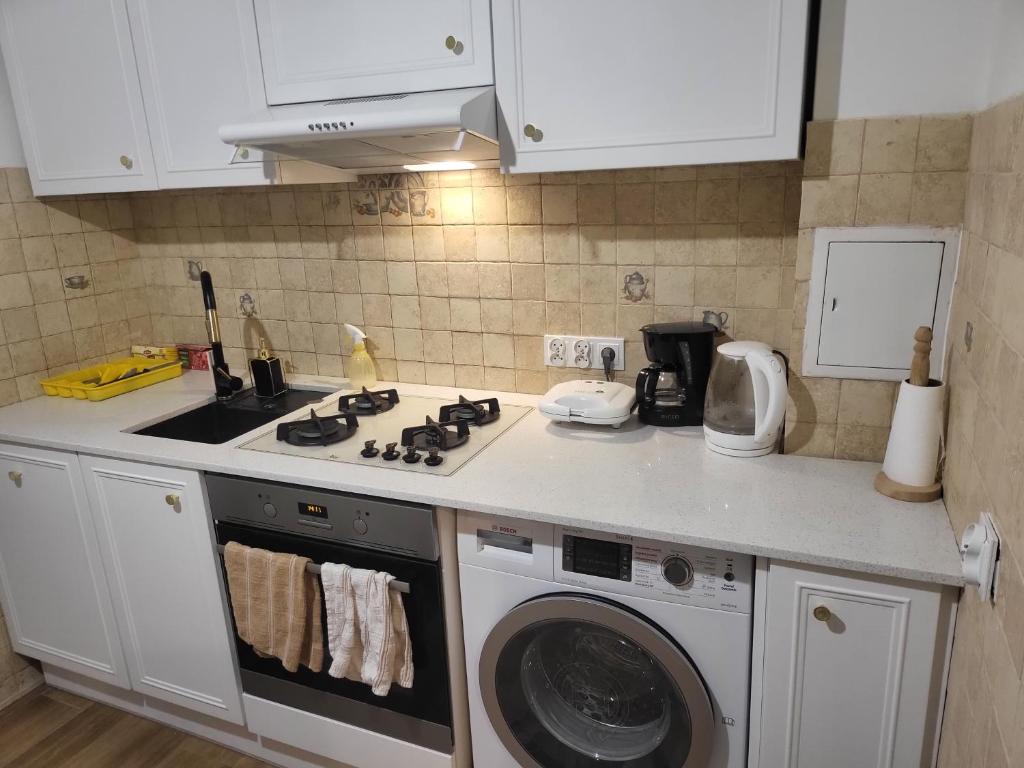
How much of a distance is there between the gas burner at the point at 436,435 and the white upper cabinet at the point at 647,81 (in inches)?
25.1

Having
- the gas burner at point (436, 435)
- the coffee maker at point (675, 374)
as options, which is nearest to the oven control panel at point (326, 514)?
the gas burner at point (436, 435)

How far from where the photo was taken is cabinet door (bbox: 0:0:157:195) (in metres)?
1.91

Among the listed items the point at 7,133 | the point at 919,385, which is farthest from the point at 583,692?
the point at 7,133

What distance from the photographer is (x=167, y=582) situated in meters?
1.91

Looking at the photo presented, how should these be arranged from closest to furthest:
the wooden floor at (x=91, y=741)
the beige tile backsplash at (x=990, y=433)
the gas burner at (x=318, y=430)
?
the beige tile backsplash at (x=990, y=433) < the gas burner at (x=318, y=430) < the wooden floor at (x=91, y=741)

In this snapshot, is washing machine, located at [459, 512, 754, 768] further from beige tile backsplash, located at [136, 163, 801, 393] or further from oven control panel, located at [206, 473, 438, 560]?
beige tile backsplash, located at [136, 163, 801, 393]

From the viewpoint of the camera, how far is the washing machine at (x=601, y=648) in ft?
4.50

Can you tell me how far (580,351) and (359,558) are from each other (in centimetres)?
81

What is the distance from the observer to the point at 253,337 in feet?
8.02

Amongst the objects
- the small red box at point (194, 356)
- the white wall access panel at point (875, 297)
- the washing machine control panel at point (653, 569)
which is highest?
the white wall access panel at point (875, 297)

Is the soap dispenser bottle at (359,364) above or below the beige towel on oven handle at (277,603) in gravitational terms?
above

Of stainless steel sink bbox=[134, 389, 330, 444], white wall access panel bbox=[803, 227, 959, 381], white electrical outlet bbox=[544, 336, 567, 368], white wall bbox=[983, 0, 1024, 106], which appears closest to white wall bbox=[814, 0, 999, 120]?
white wall bbox=[983, 0, 1024, 106]

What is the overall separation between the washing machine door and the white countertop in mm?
229

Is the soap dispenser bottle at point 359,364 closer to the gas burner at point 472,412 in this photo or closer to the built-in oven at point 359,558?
the gas burner at point 472,412
